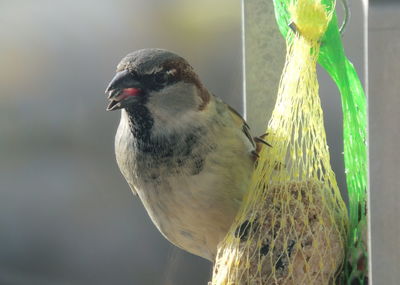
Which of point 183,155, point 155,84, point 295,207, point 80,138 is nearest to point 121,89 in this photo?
point 155,84

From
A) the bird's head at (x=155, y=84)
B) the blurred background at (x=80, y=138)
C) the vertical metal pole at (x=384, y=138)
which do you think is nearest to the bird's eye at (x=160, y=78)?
the bird's head at (x=155, y=84)

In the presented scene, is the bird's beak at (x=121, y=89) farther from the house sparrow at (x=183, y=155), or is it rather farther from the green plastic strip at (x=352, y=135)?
the green plastic strip at (x=352, y=135)

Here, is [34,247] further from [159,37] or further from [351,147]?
[351,147]

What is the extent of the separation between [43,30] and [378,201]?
3.71m

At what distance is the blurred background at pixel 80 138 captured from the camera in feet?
13.5

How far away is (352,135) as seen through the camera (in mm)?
1452

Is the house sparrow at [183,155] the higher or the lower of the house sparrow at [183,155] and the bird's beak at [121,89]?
the lower

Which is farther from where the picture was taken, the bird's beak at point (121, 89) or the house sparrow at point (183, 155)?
the house sparrow at point (183, 155)

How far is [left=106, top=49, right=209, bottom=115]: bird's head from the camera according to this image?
1.48 meters

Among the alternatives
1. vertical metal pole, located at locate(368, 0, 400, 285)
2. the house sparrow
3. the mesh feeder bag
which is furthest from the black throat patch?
vertical metal pole, located at locate(368, 0, 400, 285)

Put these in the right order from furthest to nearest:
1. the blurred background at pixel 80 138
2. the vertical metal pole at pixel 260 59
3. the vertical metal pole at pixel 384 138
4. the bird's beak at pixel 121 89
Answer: the blurred background at pixel 80 138 < the vertical metal pole at pixel 260 59 < the bird's beak at pixel 121 89 < the vertical metal pole at pixel 384 138

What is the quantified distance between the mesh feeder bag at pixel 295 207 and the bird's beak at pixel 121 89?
0.28m

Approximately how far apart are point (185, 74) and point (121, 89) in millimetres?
197

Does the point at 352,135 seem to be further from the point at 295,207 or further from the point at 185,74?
the point at 185,74
